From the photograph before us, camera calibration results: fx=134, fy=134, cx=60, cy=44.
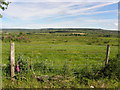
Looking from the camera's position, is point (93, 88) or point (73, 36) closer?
point (93, 88)

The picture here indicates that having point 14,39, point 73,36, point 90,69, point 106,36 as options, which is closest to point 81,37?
point 73,36

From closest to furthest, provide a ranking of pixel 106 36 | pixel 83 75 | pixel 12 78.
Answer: pixel 12 78, pixel 83 75, pixel 106 36

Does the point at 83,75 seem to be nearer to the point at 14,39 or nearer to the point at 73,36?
the point at 14,39

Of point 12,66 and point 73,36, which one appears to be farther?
point 73,36

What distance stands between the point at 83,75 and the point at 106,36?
39730 millimetres

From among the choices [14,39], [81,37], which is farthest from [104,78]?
[81,37]

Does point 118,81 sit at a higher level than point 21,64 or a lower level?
lower

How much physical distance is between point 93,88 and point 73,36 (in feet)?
134

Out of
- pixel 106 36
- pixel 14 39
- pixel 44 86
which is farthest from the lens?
pixel 106 36

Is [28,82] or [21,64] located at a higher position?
[21,64]

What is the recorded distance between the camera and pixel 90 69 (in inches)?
222

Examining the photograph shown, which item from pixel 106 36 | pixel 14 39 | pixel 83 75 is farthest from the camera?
pixel 106 36

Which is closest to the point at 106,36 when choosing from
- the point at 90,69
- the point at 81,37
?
the point at 81,37

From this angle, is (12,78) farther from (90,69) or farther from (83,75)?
(90,69)
